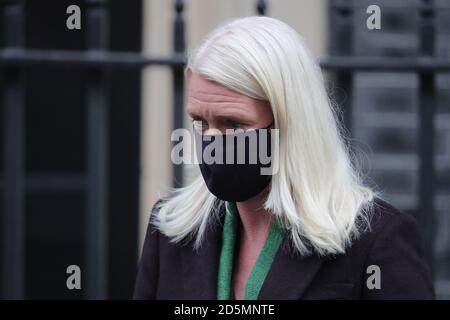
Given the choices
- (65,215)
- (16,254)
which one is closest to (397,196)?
(65,215)

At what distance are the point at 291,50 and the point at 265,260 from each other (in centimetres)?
45

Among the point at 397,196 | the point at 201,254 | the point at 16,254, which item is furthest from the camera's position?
the point at 397,196

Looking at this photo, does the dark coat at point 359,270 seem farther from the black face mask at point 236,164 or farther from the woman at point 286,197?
the black face mask at point 236,164

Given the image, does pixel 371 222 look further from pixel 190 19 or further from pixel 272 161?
pixel 190 19

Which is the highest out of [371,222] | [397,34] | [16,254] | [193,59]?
[397,34]

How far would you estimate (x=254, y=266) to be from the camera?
2.03m

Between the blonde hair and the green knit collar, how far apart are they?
38mm

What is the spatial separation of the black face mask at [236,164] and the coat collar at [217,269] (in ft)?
0.43

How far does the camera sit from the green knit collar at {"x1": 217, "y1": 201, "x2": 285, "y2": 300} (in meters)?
1.99

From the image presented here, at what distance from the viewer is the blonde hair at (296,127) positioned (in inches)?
75.6

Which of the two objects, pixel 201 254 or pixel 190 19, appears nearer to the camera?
pixel 201 254

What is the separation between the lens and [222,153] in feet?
6.61

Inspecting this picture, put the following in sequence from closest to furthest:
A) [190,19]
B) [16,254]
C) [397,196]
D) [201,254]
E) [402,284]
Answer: [402,284], [201,254], [16,254], [190,19], [397,196]

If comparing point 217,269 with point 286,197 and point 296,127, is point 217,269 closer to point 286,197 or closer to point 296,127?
point 286,197
